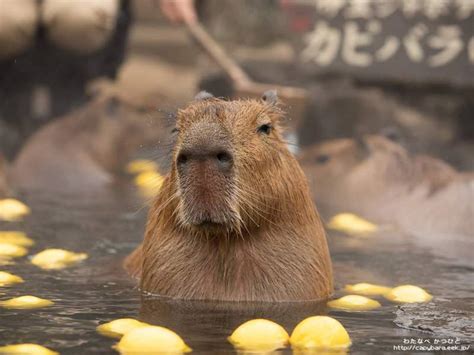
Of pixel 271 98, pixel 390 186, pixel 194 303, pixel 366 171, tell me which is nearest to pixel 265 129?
pixel 271 98

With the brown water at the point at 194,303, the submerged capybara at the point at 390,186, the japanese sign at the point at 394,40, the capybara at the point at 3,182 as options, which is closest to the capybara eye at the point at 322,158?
the submerged capybara at the point at 390,186

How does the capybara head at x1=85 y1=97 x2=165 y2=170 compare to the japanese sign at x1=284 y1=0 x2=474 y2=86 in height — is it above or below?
below

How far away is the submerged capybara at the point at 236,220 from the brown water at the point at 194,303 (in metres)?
0.11

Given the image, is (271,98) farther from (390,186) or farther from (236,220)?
(390,186)

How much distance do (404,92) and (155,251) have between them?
19.2ft

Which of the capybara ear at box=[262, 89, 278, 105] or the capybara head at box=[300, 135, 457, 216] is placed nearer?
the capybara ear at box=[262, 89, 278, 105]

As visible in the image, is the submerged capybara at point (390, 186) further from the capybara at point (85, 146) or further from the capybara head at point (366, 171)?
the capybara at point (85, 146)

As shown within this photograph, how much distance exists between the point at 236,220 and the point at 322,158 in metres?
5.03

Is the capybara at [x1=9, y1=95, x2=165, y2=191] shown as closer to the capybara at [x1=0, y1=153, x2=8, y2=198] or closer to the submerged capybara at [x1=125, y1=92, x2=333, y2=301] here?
the capybara at [x1=0, y1=153, x2=8, y2=198]

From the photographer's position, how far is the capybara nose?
4.78m

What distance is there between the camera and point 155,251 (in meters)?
5.36

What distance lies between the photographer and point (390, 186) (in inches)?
357

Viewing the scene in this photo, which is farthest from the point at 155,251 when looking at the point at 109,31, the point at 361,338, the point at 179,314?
the point at 109,31

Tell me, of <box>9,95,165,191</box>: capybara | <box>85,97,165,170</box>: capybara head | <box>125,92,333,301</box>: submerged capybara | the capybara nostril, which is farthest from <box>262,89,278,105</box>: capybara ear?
<box>85,97,165,170</box>: capybara head
